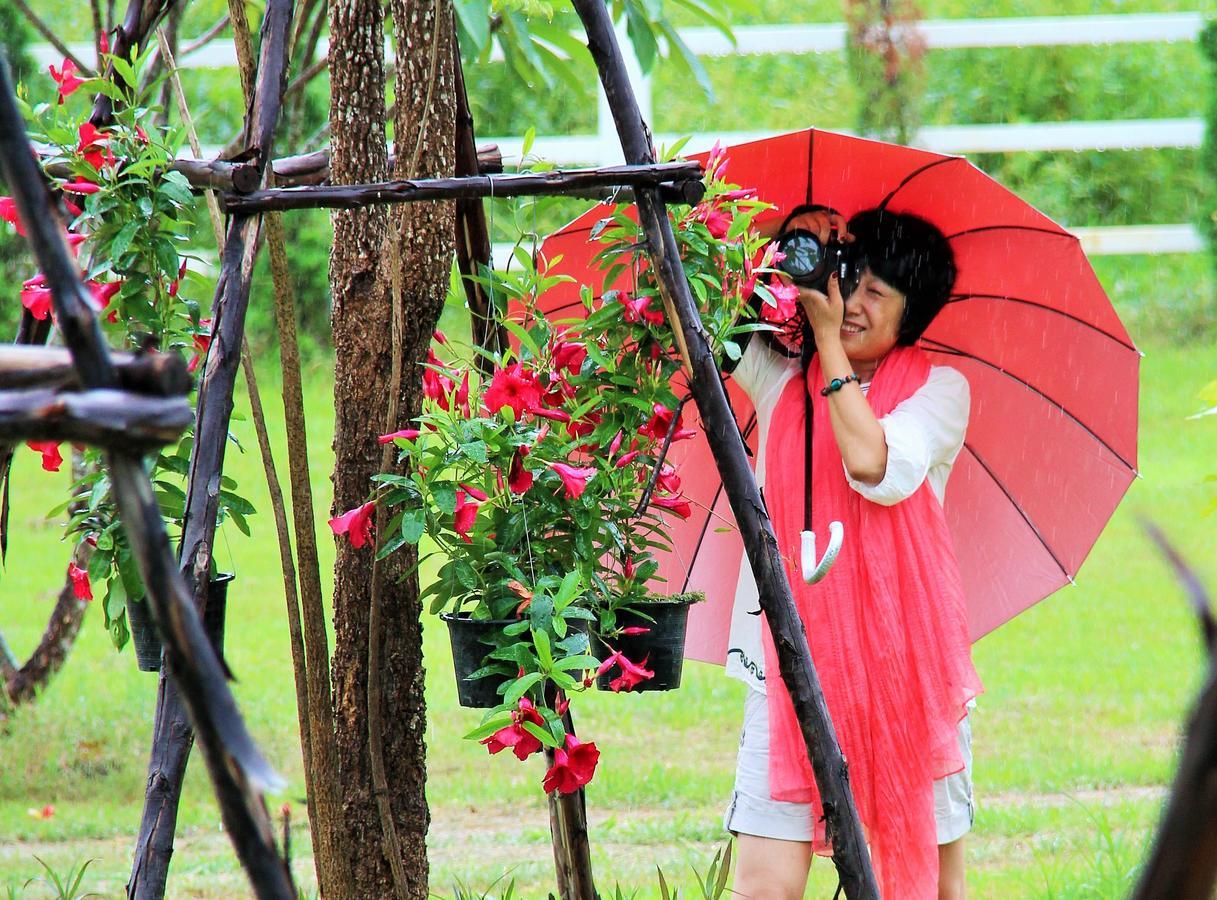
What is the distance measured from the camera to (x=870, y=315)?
2025mm

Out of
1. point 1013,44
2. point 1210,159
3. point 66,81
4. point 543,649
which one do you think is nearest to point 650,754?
point 543,649

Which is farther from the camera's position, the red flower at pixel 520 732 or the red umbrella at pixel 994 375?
the red umbrella at pixel 994 375

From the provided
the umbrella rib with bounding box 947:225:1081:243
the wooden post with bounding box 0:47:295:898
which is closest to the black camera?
the umbrella rib with bounding box 947:225:1081:243

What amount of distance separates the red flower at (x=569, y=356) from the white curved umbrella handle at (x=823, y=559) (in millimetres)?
371

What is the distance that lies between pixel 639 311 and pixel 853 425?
0.50m

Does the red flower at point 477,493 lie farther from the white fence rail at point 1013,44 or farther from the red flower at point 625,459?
the white fence rail at point 1013,44

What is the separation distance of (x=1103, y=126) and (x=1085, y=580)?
11.3ft

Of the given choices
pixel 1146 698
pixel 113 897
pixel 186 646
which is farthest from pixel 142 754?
pixel 186 646

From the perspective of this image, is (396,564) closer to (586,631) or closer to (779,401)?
(586,631)

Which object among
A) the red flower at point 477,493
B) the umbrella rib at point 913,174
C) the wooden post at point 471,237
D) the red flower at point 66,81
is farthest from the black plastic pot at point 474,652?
the umbrella rib at point 913,174

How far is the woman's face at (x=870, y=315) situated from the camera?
2.02m

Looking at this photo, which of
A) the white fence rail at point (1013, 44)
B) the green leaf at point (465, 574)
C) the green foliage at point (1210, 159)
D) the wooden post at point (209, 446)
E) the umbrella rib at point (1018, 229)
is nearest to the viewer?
the wooden post at point (209, 446)

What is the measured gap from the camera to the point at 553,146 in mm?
7457

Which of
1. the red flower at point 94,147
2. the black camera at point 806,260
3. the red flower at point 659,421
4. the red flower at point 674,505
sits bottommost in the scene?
the red flower at point 674,505
